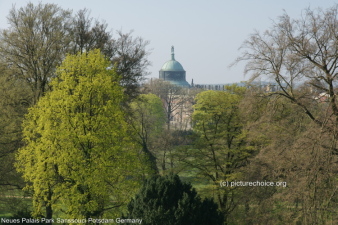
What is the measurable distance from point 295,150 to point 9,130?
1517 cm

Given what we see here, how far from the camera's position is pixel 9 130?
74.4 feet

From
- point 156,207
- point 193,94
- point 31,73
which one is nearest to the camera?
point 156,207

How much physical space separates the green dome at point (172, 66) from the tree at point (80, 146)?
14451cm

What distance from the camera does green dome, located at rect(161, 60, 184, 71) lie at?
165038 mm

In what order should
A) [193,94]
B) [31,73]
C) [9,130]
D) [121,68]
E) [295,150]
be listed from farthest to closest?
[193,94] < [121,68] < [31,73] < [9,130] < [295,150]

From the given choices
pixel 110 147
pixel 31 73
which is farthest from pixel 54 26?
Result: pixel 110 147

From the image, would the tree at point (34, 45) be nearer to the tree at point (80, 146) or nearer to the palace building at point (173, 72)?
the tree at point (80, 146)

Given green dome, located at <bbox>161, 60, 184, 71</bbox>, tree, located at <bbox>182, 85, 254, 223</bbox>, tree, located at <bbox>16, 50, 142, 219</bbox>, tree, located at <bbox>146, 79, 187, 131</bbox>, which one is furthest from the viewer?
green dome, located at <bbox>161, 60, 184, 71</bbox>

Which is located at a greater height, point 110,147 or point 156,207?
point 110,147

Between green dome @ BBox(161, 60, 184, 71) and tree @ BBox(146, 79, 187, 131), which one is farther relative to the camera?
green dome @ BBox(161, 60, 184, 71)

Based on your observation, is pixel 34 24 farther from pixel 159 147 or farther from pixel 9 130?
pixel 159 147

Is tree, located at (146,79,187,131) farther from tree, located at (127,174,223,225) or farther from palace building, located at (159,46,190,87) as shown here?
palace building, located at (159,46,190,87)

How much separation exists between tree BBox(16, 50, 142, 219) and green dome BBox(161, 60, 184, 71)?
474 ft

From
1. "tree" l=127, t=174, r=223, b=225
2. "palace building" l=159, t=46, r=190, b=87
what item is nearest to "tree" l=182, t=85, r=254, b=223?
"tree" l=127, t=174, r=223, b=225
